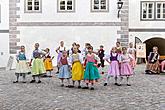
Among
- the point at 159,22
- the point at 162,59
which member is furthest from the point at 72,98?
the point at 159,22

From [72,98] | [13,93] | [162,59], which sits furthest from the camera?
[162,59]

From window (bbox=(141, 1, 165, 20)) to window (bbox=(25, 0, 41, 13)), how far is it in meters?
7.09

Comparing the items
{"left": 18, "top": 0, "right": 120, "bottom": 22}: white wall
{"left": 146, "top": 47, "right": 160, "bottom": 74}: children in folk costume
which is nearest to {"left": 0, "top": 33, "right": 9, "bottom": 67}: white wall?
{"left": 18, "top": 0, "right": 120, "bottom": 22}: white wall

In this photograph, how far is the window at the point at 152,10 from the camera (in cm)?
2805

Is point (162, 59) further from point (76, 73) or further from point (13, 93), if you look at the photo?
point (13, 93)

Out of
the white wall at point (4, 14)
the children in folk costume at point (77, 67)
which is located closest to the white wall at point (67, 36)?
the white wall at point (4, 14)

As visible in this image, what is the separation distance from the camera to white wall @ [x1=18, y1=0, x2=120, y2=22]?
26391 millimetres

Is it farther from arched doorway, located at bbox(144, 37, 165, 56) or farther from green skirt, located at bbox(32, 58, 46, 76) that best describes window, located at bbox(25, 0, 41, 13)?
green skirt, located at bbox(32, 58, 46, 76)

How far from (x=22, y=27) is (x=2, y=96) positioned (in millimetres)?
15056

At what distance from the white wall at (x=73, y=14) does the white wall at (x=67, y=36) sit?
0.58m

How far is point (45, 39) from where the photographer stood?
87.6ft

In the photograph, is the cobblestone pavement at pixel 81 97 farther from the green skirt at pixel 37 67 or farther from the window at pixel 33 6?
the window at pixel 33 6

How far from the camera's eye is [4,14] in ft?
93.5

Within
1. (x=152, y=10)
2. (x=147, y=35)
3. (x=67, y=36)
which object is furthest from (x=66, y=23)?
(x=152, y=10)
